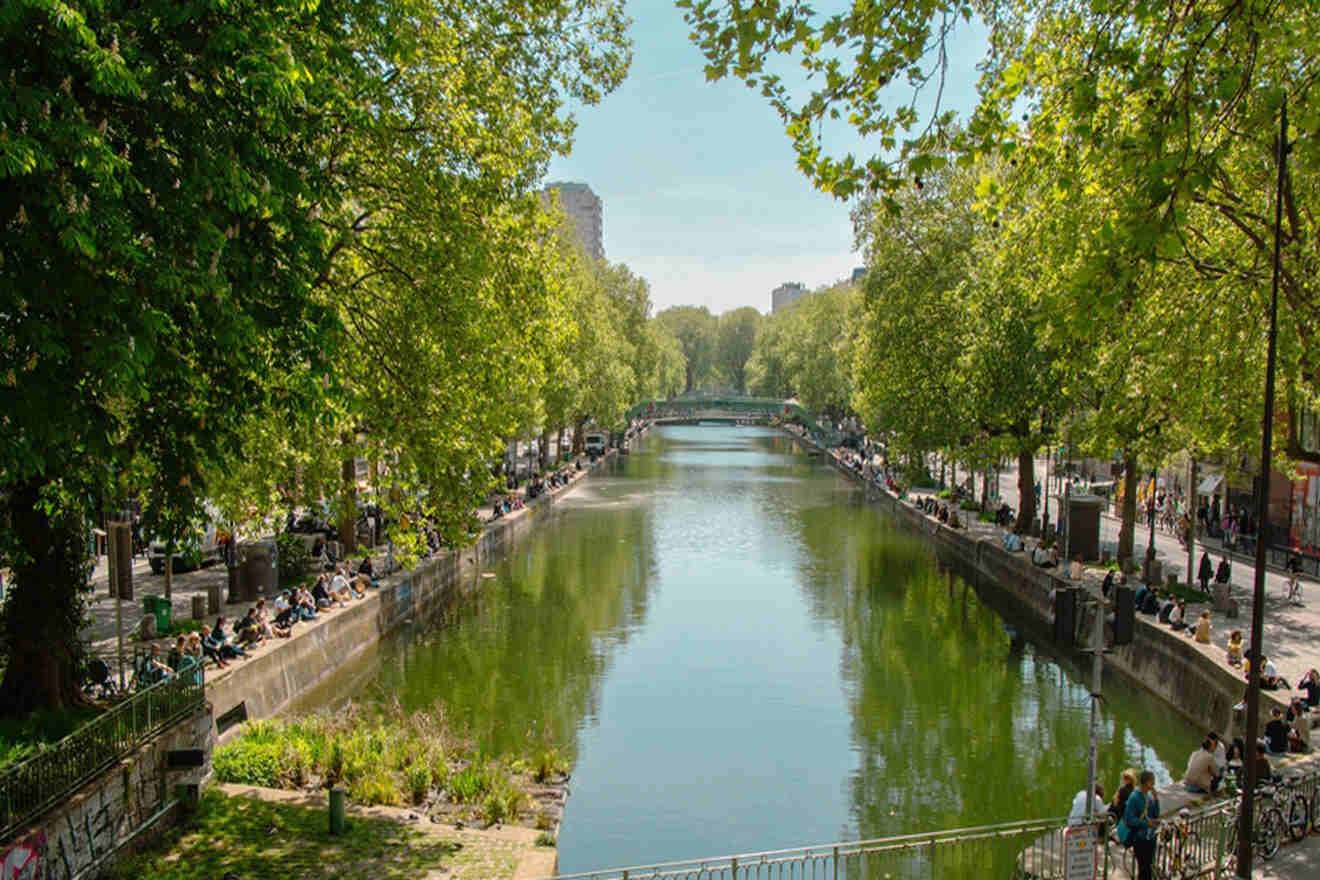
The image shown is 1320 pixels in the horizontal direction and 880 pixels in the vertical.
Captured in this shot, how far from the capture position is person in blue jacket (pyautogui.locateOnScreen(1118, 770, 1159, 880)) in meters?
11.2

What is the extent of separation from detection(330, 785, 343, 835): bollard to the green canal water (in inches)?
132

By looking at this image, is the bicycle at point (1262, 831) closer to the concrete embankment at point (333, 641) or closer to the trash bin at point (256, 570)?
the concrete embankment at point (333, 641)

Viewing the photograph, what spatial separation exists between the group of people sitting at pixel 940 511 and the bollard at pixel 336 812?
33.1 metres

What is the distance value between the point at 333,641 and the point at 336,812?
10.8m

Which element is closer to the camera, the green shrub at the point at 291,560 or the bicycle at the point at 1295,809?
the bicycle at the point at 1295,809

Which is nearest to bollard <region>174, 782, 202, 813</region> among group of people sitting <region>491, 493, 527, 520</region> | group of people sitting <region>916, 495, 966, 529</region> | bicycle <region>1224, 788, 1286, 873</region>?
bicycle <region>1224, 788, 1286, 873</region>

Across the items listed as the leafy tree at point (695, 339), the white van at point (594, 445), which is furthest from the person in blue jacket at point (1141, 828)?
the leafy tree at point (695, 339)

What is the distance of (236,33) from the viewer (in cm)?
913

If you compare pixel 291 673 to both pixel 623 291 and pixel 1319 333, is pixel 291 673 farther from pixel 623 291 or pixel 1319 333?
pixel 623 291

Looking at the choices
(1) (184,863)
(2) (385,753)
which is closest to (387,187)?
(2) (385,753)

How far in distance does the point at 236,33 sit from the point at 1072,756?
1818 cm

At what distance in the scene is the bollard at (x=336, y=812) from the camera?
13.0m

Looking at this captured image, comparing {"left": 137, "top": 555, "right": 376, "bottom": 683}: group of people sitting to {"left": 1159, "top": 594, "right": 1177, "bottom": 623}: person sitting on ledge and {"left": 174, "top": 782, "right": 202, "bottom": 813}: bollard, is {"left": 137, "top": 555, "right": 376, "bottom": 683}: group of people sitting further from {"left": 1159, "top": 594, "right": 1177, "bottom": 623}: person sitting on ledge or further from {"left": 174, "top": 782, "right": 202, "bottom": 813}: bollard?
{"left": 1159, "top": 594, "right": 1177, "bottom": 623}: person sitting on ledge

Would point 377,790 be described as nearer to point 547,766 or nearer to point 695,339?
point 547,766
